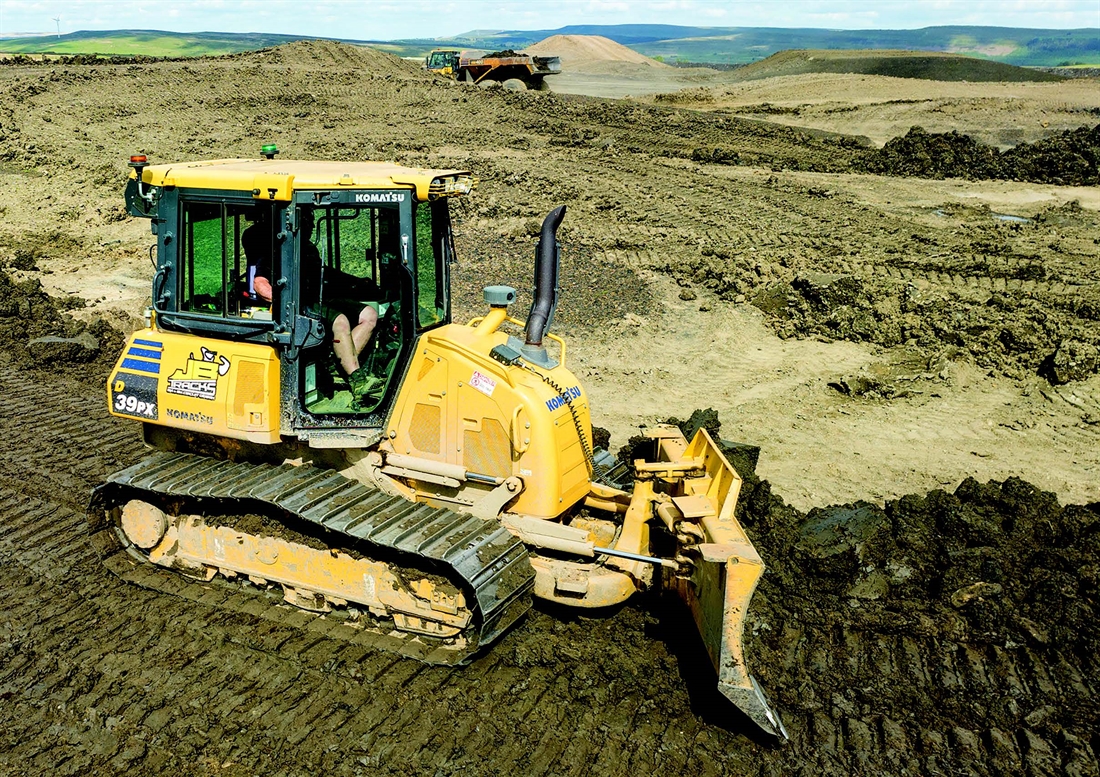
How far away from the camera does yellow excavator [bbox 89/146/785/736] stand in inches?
212

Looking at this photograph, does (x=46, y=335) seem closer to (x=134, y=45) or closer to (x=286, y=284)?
(x=286, y=284)

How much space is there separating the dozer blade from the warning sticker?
4.56 feet

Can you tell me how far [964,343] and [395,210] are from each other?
8594 mm

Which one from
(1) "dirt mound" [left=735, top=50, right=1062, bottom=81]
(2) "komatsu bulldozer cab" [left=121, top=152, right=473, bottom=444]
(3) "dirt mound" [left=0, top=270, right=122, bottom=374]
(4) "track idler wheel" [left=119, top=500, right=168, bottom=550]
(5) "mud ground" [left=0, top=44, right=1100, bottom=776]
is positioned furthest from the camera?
(1) "dirt mound" [left=735, top=50, right=1062, bottom=81]

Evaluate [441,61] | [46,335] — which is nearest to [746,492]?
Answer: [46,335]

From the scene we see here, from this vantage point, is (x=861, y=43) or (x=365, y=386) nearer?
(x=365, y=386)

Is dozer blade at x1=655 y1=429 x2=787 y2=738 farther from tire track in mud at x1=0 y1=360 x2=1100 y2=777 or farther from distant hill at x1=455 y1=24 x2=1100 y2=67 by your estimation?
distant hill at x1=455 y1=24 x2=1100 y2=67

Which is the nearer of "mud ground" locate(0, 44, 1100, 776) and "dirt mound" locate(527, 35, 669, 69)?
"mud ground" locate(0, 44, 1100, 776)

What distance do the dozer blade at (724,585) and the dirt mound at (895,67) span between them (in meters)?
47.6

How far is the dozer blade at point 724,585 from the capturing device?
188 inches

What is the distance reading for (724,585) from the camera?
16.1 feet

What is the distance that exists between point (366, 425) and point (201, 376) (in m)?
1.11

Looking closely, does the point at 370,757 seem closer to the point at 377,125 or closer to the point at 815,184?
the point at 815,184

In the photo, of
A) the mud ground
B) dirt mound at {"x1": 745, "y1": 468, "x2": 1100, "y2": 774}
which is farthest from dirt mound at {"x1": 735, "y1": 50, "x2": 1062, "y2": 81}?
dirt mound at {"x1": 745, "y1": 468, "x2": 1100, "y2": 774}
